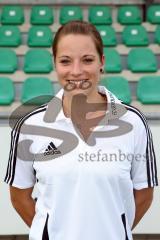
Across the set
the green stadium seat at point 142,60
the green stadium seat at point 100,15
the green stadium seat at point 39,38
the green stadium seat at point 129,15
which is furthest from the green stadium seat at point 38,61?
the green stadium seat at point 129,15

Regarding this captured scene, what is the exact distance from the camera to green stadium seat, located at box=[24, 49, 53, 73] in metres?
5.95

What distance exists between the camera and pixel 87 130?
4.98ft

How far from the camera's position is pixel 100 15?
24.1 feet

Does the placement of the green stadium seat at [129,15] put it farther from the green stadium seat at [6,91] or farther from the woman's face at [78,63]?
the woman's face at [78,63]

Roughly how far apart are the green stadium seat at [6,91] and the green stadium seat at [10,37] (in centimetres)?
118

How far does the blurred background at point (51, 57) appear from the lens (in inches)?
136

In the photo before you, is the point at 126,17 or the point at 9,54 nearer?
the point at 9,54

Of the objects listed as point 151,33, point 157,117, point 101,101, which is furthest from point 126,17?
point 101,101

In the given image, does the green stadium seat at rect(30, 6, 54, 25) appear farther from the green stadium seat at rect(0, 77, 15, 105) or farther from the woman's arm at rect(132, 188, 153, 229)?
the woman's arm at rect(132, 188, 153, 229)

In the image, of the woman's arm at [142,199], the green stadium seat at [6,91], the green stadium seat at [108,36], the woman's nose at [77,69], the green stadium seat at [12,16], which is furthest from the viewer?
the green stadium seat at [12,16]

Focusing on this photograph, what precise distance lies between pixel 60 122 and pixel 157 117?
194cm

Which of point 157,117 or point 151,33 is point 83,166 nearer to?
point 157,117

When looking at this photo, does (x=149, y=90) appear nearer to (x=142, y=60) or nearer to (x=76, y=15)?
(x=142, y=60)

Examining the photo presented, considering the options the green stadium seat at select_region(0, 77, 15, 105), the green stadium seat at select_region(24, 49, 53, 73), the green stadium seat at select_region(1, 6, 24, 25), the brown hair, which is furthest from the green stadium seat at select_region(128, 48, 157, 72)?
the brown hair
